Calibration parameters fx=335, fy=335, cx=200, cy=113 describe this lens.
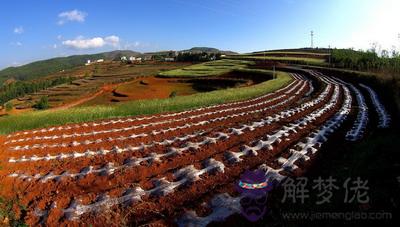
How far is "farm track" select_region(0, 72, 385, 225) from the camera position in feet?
24.5

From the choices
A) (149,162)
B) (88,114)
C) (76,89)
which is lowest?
(149,162)

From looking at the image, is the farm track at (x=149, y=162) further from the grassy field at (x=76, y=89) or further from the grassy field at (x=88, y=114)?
the grassy field at (x=76, y=89)

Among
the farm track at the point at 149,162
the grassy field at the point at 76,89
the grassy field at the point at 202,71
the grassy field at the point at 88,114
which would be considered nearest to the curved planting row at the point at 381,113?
the farm track at the point at 149,162

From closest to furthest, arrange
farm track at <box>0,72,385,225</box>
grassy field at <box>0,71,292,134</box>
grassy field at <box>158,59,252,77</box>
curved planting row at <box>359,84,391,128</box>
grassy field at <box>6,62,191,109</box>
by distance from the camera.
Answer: farm track at <box>0,72,385,225</box> → curved planting row at <box>359,84,391,128</box> → grassy field at <box>0,71,292,134</box> → grassy field at <box>6,62,191,109</box> → grassy field at <box>158,59,252,77</box>

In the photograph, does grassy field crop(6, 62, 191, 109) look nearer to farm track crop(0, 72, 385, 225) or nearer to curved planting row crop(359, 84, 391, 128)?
farm track crop(0, 72, 385, 225)

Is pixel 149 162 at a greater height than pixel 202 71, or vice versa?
pixel 202 71

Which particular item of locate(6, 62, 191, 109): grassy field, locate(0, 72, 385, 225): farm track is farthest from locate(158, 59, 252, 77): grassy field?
locate(0, 72, 385, 225): farm track

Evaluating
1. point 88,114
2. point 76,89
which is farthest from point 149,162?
point 76,89

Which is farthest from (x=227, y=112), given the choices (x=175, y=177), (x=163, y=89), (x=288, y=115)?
(x=163, y=89)

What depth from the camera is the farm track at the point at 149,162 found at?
7465mm

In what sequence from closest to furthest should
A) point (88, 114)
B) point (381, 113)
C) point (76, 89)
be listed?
point (381, 113) < point (88, 114) < point (76, 89)

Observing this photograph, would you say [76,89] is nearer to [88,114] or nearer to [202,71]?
[202,71]

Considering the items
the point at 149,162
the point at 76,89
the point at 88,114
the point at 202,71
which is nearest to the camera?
the point at 149,162

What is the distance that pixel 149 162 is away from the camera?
1041 centimetres
